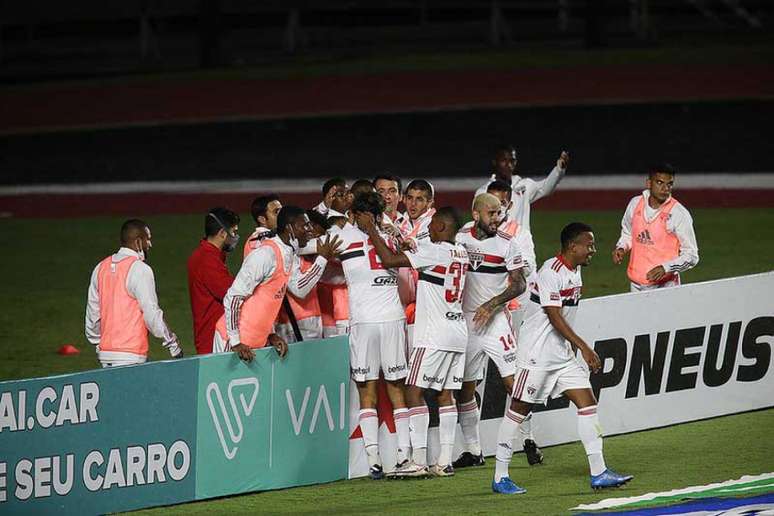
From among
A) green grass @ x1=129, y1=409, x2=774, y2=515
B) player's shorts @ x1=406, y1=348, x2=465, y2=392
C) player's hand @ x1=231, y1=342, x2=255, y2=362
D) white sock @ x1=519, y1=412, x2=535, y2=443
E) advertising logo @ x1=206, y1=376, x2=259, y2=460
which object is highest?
player's hand @ x1=231, y1=342, x2=255, y2=362

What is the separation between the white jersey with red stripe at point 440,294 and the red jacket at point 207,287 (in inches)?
59.0

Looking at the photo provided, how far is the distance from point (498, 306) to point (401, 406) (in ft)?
3.07

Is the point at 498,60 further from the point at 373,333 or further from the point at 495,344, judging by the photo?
the point at 373,333

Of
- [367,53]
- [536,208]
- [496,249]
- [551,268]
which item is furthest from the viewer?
[367,53]

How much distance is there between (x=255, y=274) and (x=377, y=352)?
3.13ft

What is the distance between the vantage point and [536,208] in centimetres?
2092

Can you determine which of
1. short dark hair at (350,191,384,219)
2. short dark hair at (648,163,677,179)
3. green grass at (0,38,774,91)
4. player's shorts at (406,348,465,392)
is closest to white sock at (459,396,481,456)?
player's shorts at (406,348,465,392)

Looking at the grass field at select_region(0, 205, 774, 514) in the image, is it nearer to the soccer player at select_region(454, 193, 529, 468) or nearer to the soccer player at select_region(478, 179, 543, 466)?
the soccer player at select_region(478, 179, 543, 466)

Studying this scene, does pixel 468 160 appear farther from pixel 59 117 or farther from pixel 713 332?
pixel 713 332

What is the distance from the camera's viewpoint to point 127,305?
959cm

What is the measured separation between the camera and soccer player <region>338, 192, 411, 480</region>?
9.42 m

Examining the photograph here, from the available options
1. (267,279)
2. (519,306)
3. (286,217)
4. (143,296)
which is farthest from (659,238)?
(143,296)

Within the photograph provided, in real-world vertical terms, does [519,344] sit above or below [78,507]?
above

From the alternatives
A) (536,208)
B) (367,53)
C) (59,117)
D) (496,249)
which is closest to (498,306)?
(496,249)
